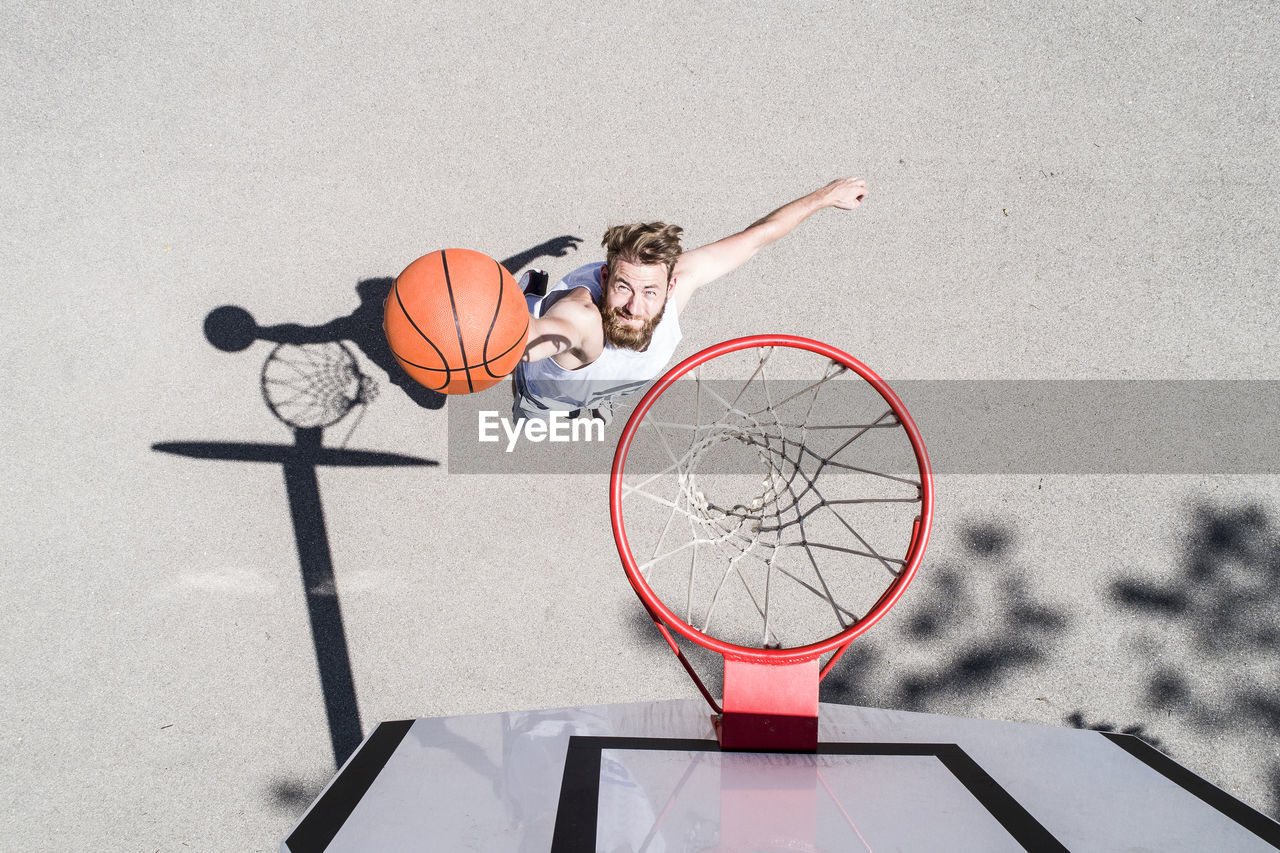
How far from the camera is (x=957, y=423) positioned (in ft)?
8.61

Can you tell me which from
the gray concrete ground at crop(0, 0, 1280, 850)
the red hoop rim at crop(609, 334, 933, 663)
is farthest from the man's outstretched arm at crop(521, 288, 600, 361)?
the gray concrete ground at crop(0, 0, 1280, 850)

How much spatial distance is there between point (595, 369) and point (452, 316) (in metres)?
0.59

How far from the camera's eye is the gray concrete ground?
2.55 meters

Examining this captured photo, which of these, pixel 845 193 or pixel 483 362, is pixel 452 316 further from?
pixel 845 193

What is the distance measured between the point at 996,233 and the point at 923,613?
1.71 m

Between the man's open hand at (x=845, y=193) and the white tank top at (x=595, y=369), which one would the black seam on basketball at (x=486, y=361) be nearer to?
the white tank top at (x=595, y=369)

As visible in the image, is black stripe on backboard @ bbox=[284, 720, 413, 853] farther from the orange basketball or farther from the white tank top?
the white tank top

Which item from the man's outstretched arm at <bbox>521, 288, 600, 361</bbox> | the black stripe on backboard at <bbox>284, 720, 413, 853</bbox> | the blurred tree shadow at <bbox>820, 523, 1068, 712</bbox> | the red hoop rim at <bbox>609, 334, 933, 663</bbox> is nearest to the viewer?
the black stripe on backboard at <bbox>284, 720, 413, 853</bbox>

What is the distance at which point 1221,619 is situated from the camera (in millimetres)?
2641

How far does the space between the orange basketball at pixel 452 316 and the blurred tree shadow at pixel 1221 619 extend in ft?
9.29

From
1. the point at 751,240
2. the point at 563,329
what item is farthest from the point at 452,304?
the point at 751,240

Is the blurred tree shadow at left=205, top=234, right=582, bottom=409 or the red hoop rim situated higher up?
the blurred tree shadow at left=205, top=234, right=582, bottom=409

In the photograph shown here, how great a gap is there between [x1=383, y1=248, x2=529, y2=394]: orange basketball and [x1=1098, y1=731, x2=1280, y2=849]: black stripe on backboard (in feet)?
6.55

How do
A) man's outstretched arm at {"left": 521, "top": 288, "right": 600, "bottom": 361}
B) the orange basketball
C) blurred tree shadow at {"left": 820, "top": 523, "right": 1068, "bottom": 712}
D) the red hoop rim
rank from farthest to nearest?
blurred tree shadow at {"left": 820, "top": 523, "right": 1068, "bottom": 712}
man's outstretched arm at {"left": 521, "top": 288, "right": 600, "bottom": 361}
the red hoop rim
the orange basketball
